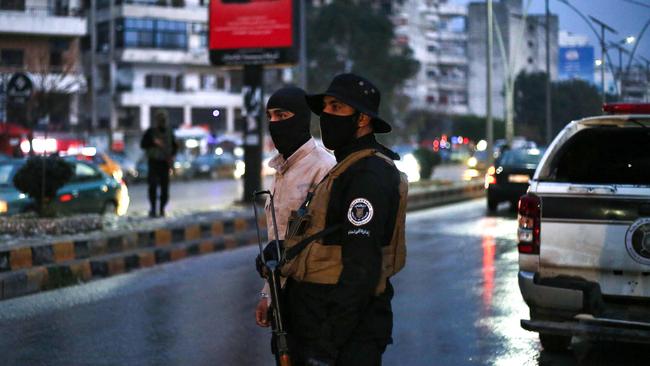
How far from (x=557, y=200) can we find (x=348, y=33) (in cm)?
5282

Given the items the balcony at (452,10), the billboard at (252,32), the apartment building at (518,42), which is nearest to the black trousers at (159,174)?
the billboard at (252,32)

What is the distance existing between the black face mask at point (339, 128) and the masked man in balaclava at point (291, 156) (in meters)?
0.48

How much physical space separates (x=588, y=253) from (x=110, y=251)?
774cm

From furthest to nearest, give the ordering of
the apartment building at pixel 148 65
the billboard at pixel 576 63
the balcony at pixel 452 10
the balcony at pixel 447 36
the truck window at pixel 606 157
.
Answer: the balcony at pixel 452 10 < the balcony at pixel 447 36 < the apartment building at pixel 148 65 < the billboard at pixel 576 63 < the truck window at pixel 606 157

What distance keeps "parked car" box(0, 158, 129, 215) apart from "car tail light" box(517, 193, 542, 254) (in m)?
10.3

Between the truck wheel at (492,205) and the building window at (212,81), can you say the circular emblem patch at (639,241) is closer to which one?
the truck wheel at (492,205)

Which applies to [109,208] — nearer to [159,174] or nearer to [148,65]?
[159,174]

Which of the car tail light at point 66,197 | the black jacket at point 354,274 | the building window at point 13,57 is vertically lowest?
the car tail light at point 66,197

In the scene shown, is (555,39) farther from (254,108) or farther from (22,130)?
(22,130)

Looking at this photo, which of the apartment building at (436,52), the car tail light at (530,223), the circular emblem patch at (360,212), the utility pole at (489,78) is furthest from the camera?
the apartment building at (436,52)

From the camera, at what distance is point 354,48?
58438 millimetres

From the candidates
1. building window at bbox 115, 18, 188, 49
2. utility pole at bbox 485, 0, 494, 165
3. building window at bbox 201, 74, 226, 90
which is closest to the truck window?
utility pole at bbox 485, 0, 494, 165

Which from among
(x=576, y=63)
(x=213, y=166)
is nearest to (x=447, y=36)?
(x=213, y=166)

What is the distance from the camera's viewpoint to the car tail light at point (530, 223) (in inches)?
250
